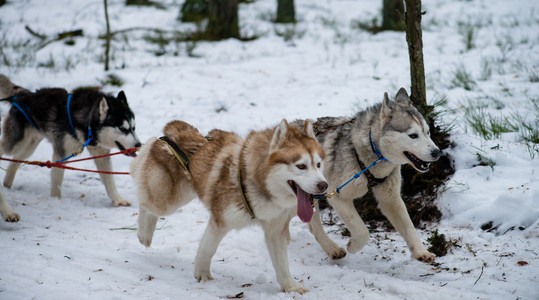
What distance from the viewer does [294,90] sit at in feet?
25.7

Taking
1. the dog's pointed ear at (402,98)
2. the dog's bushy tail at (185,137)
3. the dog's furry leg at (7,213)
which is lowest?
the dog's furry leg at (7,213)

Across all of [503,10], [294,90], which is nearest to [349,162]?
[294,90]

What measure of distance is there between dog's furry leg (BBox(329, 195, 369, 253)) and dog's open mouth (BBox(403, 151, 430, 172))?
2.14ft

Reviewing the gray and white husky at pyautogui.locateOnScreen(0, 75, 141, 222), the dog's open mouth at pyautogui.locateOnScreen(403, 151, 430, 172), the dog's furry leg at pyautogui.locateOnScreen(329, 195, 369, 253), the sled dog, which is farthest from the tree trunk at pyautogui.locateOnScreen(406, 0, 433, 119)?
the gray and white husky at pyautogui.locateOnScreen(0, 75, 141, 222)

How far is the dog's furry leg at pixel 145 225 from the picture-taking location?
3812 millimetres

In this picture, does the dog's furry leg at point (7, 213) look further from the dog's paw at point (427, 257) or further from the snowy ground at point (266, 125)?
the dog's paw at point (427, 257)

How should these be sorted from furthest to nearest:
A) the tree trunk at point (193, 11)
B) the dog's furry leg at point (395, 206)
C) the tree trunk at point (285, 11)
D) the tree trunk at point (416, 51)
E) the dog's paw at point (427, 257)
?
the tree trunk at point (193, 11) → the tree trunk at point (285, 11) → the tree trunk at point (416, 51) → the dog's furry leg at point (395, 206) → the dog's paw at point (427, 257)

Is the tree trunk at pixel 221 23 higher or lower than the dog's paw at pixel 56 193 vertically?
higher

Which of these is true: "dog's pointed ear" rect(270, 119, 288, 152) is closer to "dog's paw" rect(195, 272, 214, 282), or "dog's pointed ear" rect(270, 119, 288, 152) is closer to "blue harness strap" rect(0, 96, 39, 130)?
"dog's paw" rect(195, 272, 214, 282)

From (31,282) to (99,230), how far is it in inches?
67.0

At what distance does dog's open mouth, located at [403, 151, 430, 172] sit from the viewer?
3439 mm

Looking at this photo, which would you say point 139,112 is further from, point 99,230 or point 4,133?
point 99,230

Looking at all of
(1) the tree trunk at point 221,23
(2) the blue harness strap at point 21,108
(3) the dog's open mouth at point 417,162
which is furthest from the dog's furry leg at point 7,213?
(1) the tree trunk at point 221,23

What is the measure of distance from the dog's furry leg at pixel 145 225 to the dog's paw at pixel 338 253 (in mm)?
1686
